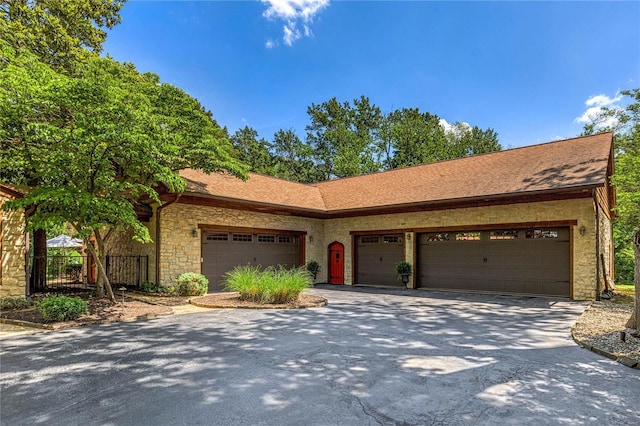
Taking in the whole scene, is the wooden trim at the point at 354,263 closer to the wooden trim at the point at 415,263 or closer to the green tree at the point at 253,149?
the wooden trim at the point at 415,263

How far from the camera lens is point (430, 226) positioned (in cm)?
1443

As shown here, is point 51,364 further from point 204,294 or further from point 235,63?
point 235,63

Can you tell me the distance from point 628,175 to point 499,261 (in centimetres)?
483

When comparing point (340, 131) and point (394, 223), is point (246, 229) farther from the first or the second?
point (340, 131)

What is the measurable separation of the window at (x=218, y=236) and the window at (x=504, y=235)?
977 centimetres

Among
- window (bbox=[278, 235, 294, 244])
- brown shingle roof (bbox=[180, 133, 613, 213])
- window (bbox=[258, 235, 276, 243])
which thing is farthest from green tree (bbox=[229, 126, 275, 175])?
window (bbox=[258, 235, 276, 243])

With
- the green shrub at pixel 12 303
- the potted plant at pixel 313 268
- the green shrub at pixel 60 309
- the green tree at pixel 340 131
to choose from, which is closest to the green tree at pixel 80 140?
the green shrub at pixel 60 309

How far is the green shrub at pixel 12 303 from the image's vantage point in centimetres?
904

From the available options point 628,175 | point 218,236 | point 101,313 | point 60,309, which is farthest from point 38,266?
point 628,175

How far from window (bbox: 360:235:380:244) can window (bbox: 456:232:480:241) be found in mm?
3538

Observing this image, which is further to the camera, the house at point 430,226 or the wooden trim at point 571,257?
the house at point 430,226

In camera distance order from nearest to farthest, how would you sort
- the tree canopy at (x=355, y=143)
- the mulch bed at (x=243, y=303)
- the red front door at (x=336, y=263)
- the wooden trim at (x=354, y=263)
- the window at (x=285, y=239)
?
the mulch bed at (x=243, y=303), the window at (x=285, y=239), the wooden trim at (x=354, y=263), the red front door at (x=336, y=263), the tree canopy at (x=355, y=143)

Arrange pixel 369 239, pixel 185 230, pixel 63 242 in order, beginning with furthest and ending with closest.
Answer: pixel 63 242, pixel 369 239, pixel 185 230

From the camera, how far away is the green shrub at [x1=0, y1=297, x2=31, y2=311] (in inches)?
356
